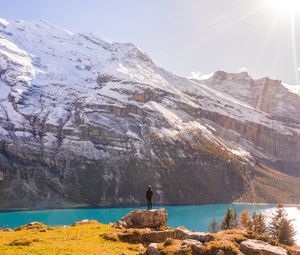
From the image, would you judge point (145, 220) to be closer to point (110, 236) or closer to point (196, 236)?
point (110, 236)

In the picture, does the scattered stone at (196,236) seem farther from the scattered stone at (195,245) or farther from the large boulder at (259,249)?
the large boulder at (259,249)

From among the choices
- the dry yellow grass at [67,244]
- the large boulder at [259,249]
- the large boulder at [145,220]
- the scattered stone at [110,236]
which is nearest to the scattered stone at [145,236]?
the scattered stone at [110,236]

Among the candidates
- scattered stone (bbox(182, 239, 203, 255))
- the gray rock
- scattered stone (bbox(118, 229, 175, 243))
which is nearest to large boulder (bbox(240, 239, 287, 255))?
scattered stone (bbox(182, 239, 203, 255))

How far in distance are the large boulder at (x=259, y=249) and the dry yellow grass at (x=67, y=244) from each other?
8.58 m

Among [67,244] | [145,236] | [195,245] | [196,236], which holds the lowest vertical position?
[67,244]

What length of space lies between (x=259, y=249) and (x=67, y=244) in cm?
1560

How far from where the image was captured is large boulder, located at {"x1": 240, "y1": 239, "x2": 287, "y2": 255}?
31812 millimetres

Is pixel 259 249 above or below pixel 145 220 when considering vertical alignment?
below

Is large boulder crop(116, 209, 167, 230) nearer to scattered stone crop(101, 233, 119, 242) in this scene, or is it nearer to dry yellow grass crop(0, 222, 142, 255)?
dry yellow grass crop(0, 222, 142, 255)

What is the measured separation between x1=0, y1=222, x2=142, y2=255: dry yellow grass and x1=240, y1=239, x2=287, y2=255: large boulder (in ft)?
28.2

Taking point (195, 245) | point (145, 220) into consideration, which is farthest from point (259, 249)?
point (145, 220)

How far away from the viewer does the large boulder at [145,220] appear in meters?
49.5

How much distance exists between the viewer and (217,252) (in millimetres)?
32375

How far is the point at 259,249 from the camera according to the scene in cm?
3212
